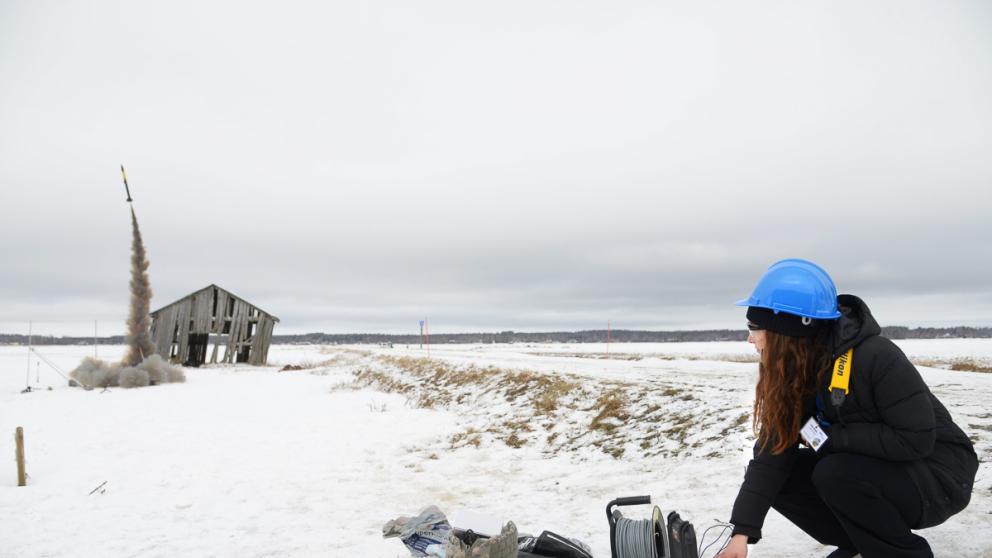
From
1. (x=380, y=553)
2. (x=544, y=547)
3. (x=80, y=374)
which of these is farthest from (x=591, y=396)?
(x=80, y=374)

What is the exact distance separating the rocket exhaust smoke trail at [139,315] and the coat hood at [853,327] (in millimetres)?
30328

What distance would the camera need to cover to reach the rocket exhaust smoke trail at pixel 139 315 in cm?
2664

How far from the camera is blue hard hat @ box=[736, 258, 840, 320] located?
2.88m

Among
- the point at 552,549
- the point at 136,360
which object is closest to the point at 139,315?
the point at 136,360

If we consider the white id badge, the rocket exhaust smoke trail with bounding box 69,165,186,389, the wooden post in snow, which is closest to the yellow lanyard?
the white id badge

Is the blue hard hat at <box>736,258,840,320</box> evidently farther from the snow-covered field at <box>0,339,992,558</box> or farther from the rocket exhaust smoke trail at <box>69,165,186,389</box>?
the rocket exhaust smoke trail at <box>69,165,186,389</box>

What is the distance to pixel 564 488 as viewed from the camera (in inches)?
267

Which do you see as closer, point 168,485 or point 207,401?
point 168,485

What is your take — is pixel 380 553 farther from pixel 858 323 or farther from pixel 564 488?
pixel 858 323

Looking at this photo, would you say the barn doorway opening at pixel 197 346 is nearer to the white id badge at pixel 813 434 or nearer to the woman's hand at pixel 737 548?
the woman's hand at pixel 737 548

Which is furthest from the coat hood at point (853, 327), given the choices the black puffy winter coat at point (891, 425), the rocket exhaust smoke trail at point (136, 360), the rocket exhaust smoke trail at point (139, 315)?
the rocket exhaust smoke trail at point (139, 315)

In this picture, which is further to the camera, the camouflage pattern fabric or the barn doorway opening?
the barn doorway opening

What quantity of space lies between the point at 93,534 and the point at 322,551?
9.10 feet

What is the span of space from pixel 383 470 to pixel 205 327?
1308 inches
